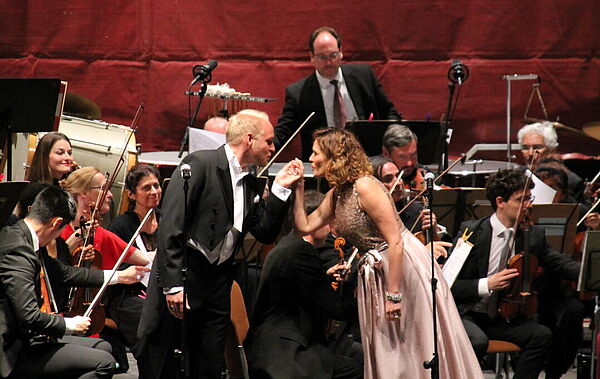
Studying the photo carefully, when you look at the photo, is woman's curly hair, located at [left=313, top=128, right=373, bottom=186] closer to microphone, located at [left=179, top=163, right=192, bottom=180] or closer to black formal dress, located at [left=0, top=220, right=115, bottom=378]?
microphone, located at [left=179, top=163, right=192, bottom=180]

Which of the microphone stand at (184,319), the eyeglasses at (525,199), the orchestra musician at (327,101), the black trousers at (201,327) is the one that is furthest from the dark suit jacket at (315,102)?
the microphone stand at (184,319)

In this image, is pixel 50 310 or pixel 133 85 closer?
pixel 50 310

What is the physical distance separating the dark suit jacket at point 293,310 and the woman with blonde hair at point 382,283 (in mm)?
146

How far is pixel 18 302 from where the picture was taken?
4.04 metres

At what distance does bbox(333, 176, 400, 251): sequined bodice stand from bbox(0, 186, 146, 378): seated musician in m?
1.18

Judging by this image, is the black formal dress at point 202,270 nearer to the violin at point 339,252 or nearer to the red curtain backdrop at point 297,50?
the violin at point 339,252

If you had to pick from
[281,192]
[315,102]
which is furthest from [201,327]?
[315,102]

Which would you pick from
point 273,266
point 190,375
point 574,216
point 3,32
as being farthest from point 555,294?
point 3,32

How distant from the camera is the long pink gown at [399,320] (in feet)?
14.4

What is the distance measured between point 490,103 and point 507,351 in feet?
11.4

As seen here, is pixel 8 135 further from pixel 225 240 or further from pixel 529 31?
pixel 529 31

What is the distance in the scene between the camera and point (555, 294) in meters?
5.71

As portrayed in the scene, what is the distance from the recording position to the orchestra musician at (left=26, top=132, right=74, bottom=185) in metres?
5.70

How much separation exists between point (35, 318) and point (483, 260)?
244 centimetres
